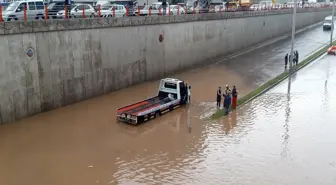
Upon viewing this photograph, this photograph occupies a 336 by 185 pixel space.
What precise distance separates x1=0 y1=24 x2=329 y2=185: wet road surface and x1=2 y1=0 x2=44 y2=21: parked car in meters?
5.47

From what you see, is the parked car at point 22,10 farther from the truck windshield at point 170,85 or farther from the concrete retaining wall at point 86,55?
the truck windshield at point 170,85

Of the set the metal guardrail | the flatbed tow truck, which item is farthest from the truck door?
the metal guardrail

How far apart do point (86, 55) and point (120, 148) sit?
8.77 m

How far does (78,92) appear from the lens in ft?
69.4

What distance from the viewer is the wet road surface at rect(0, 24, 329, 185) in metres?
12.3

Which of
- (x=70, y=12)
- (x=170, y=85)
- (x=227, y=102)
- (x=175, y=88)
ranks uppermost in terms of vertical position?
(x=70, y=12)

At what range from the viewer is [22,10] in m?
20.7

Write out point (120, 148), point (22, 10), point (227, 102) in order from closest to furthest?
point (120, 148) → point (227, 102) → point (22, 10)

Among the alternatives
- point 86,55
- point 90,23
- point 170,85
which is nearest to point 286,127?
point 170,85

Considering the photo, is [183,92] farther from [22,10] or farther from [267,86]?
[22,10]

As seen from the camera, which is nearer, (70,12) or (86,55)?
(86,55)

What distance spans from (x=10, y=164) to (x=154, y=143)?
566 cm

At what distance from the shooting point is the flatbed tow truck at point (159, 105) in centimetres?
1727

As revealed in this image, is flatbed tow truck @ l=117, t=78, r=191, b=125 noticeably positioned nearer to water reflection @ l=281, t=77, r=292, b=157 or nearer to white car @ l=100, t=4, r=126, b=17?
water reflection @ l=281, t=77, r=292, b=157
